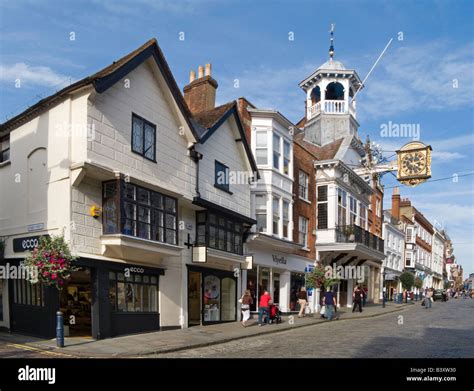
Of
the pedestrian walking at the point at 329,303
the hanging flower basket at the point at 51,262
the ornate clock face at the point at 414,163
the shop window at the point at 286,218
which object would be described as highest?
the ornate clock face at the point at 414,163

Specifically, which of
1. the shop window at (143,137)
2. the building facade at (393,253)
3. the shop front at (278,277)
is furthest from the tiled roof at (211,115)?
the building facade at (393,253)

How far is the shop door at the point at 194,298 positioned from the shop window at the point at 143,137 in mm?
5236

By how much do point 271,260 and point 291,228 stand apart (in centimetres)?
246

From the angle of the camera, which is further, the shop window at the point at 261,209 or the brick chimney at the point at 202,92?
the shop window at the point at 261,209

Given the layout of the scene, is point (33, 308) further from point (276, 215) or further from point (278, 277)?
point (278, 277)

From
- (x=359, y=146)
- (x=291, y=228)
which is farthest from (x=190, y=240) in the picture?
(x=359, y=146)

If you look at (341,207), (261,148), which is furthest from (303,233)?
(261,148)

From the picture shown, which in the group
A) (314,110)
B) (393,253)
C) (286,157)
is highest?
(314,110)

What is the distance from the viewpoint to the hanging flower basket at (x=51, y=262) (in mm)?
12406

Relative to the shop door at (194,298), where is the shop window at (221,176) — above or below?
above

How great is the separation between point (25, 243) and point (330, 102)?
2729 cm

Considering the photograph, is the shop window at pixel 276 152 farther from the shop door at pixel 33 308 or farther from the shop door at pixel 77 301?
the shop door at pixel 33 308

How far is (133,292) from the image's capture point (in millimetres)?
15500

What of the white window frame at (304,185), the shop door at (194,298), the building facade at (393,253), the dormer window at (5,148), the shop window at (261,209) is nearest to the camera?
the dormer window at (5,148)
